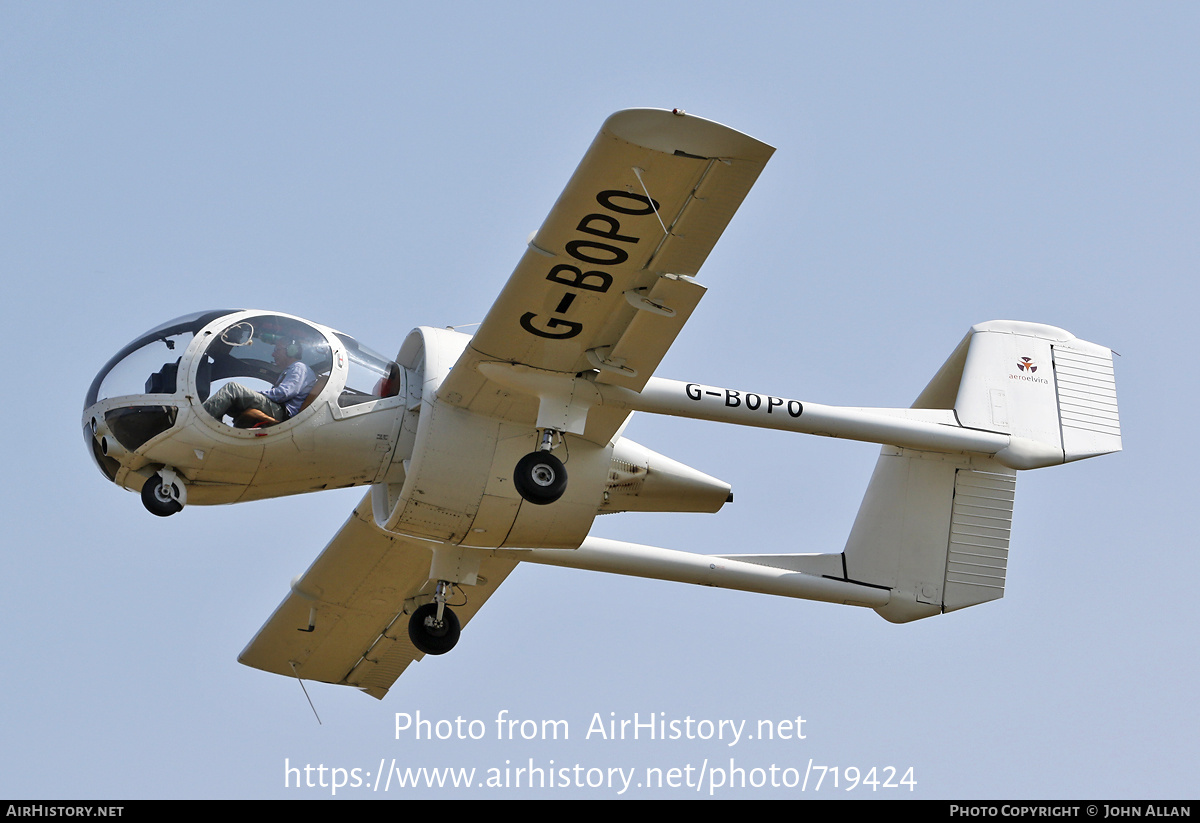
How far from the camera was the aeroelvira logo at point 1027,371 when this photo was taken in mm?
15844

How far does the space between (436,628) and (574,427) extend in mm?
2882

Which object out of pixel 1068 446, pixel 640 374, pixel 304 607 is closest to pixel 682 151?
pixel 640 374

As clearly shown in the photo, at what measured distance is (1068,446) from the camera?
15.5 meters

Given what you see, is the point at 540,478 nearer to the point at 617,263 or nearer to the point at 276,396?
the point at 617,263

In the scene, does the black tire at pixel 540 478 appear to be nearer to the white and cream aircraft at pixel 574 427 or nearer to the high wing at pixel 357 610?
the white and cream aircraft at pixel 574 427

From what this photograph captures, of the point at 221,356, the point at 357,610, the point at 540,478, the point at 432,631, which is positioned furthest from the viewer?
the point at 357,610

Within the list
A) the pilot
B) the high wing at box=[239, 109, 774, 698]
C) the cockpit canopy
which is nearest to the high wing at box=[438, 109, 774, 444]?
the high wing at box=[239, 109, 774, 698]

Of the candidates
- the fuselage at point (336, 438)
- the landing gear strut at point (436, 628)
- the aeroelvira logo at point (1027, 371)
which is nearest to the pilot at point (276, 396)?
the fuselage at point (336, 438)

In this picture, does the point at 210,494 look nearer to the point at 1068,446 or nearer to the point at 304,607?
the point at 304,607

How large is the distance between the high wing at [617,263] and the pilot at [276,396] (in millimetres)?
1231

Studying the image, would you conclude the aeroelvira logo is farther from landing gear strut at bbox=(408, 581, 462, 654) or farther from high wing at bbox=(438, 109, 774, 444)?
landing gear strut at bbox=(408, 581, 462, 654)

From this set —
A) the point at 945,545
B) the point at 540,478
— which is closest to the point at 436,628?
the point at 540,478

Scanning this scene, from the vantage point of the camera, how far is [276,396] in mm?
12805

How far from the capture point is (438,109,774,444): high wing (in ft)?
36.8
